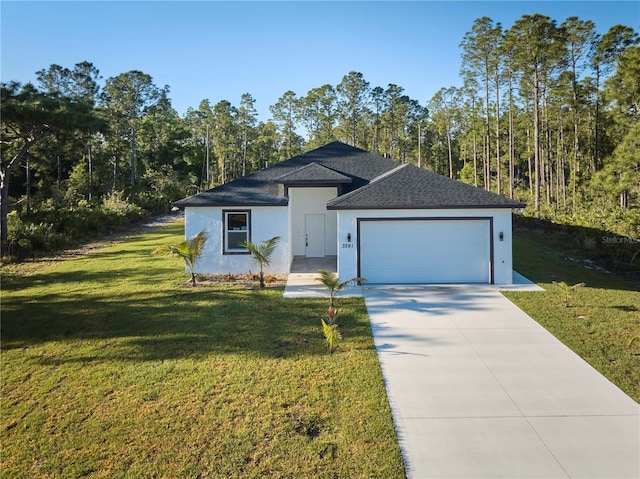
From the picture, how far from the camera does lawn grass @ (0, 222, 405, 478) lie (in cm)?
453

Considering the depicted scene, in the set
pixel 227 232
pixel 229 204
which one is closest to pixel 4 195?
pixel 227 232

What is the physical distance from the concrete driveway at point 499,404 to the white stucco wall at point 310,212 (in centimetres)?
794

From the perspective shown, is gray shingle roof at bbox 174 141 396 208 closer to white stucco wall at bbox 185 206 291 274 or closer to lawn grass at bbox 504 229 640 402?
white stucco wall at bbox 185 206 291 274

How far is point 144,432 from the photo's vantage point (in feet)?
16.5

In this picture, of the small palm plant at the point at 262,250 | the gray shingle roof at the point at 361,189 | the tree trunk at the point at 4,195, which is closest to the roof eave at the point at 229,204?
the gray shingle roof at the point at 361,189

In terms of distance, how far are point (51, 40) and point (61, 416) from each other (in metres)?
11.6

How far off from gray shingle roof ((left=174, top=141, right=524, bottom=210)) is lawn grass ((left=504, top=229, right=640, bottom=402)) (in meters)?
2.95

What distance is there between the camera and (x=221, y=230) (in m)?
13.5

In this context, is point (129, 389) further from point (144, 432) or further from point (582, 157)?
point (582, 157)

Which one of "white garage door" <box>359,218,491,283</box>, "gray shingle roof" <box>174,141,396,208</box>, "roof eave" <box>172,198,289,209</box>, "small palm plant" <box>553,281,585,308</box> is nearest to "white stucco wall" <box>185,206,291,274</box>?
"roof eave" <box>172,198,289,209</box>

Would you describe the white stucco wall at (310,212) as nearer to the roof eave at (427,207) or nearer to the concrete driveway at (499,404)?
the roof eave at (427,207)

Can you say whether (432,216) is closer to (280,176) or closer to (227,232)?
(280,176)

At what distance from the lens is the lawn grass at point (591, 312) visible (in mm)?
6840

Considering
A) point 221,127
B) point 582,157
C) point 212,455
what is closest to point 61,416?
point 212,455
